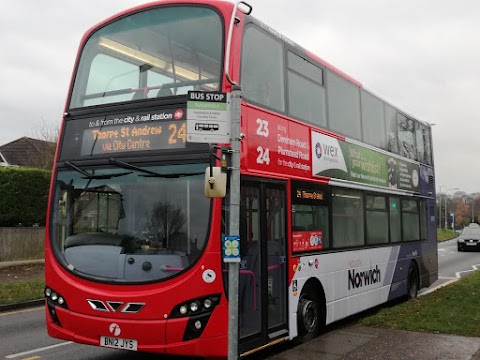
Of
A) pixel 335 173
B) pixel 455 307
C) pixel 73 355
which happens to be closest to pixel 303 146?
pixel 335 173

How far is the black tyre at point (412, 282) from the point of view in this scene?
1197cm

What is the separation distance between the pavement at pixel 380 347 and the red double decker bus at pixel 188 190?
1.09ft

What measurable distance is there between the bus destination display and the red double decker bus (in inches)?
0.7

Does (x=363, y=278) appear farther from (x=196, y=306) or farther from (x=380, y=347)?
(x=196, y=306)

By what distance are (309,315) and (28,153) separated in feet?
112

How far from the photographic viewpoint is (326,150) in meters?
8.27

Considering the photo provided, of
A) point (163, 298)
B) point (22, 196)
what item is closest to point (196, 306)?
point (163, 298)

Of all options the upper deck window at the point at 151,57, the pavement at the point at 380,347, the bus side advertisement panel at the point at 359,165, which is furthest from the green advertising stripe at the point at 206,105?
the pavement at the point at 380,347

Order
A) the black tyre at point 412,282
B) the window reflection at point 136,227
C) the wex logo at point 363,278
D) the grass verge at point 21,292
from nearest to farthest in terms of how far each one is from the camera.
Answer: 1. the window reflection at point 136,227
2. the wex logo at point 363,278
3. the grass verge at point 21,292
4. the black tyre at point 412,282

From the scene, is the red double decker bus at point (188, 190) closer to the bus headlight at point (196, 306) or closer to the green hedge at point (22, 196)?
the bus headlight at point (196, 306)

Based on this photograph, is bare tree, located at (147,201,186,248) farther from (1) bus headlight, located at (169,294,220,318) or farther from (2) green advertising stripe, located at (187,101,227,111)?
(2) green advertising stripe, located at (187,101,227,111)

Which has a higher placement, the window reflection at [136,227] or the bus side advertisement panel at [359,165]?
the bus side advertisement panel at [359,165]

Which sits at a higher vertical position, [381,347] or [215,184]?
[215,184]

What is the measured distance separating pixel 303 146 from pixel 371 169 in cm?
288
